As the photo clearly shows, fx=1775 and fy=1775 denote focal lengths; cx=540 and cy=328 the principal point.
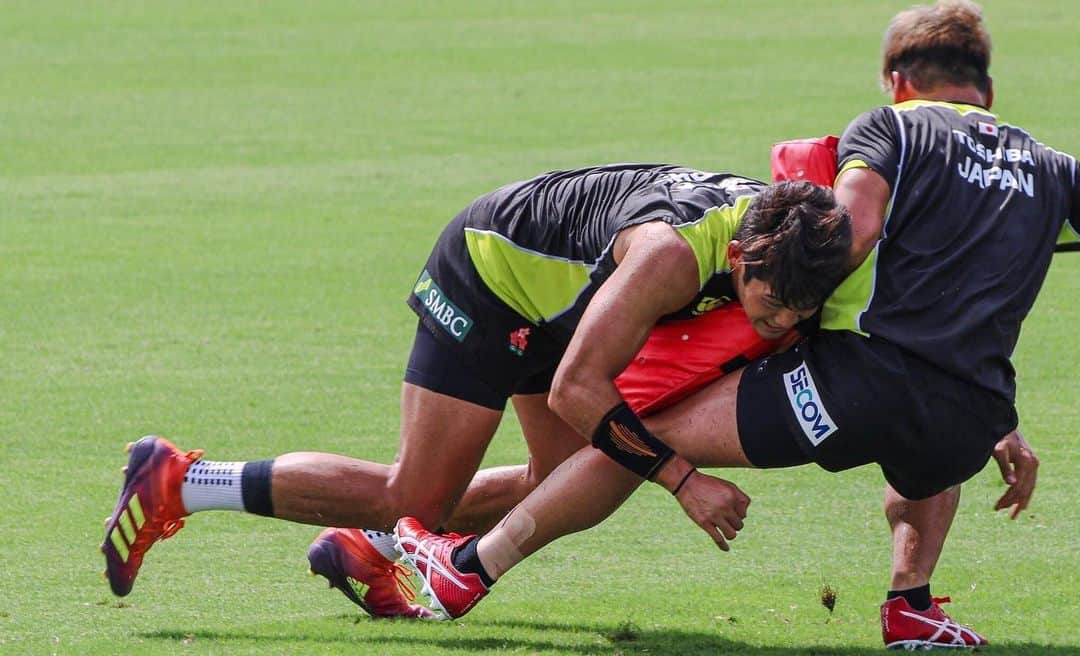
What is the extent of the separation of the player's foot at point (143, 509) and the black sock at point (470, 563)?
3.06ft

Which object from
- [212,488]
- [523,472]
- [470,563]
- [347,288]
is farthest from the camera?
[347,288]

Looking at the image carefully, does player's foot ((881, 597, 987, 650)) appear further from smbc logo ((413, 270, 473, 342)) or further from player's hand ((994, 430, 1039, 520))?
smbc logo ((413, 270, 473, 342))

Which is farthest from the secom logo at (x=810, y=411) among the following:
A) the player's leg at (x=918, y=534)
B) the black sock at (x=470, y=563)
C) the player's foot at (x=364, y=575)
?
the player's foot at (x=364, y=575)

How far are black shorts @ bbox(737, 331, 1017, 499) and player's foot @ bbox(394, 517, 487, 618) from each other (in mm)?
905

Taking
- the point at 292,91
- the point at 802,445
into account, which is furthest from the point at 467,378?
the point at 292,91

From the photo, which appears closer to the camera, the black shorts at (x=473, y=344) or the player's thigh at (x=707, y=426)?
the player's thigh at (x=707, y=426)

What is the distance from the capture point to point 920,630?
502 cm


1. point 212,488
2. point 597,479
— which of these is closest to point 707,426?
point 597,479

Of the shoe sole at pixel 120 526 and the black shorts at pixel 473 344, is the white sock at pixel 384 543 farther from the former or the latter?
the shoe sole at pixel 120 526

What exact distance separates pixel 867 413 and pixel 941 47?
119 centimetres

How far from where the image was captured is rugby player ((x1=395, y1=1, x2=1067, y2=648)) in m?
4.70

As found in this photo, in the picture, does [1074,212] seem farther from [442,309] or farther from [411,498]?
[411,498]

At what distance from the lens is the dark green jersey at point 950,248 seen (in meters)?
4.72

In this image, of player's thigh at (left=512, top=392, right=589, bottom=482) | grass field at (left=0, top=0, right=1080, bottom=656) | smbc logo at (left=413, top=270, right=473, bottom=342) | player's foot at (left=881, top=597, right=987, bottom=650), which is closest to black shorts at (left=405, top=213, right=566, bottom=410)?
smbc logo at (left=413, top=270, right=473, bottom=342)
